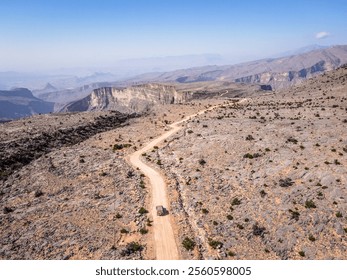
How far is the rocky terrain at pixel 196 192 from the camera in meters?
33.0

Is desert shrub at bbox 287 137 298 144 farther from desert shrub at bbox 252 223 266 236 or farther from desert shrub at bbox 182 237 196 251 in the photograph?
desert shrub at bbox 182 237 196 251

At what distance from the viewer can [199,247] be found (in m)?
32.4

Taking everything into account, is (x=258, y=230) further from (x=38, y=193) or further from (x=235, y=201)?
(x=38, y=193)

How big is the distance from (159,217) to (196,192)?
26.0ft

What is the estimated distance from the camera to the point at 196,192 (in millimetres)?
43281

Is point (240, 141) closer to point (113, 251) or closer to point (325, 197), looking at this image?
point (325, 197)

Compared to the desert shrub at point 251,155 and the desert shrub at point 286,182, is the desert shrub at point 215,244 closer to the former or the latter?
the desert shrub at point 286,182

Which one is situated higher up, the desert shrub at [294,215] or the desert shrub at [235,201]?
the desert shrub at [235,201]

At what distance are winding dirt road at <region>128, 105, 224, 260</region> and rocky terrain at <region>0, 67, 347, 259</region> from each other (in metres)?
0.88

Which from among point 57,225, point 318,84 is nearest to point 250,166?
point 57,225

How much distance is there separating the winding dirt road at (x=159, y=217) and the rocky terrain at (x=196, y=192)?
88 cm

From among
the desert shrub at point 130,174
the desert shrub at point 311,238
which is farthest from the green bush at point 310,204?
the desert shrub at point 130,174

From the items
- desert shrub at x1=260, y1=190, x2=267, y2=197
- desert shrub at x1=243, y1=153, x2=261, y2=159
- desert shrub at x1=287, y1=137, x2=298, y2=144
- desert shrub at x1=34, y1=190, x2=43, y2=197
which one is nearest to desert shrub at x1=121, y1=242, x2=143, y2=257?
desert shrub at x1=260, y1=190, x2=267, y2=197

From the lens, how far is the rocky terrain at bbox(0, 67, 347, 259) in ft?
108
